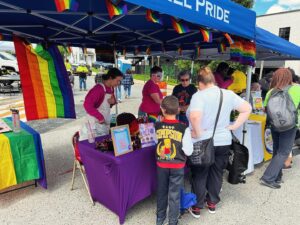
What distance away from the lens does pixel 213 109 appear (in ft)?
8.07

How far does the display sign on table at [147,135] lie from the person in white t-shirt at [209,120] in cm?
46

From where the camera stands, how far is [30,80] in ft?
12.7

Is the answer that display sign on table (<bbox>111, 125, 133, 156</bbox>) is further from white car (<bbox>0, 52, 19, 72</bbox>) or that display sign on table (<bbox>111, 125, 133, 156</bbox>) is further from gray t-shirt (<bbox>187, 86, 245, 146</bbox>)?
white car (<bbox>0, 52, 19, 72</bbox>)

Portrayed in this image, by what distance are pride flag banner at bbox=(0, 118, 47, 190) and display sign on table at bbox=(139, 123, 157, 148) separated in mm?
1465

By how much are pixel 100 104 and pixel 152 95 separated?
1.07 m

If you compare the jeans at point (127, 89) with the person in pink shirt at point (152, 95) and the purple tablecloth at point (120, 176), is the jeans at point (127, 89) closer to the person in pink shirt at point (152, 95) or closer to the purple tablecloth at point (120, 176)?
the person in pink shirt at point (152, 95)

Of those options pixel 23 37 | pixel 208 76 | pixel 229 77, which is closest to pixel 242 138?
pixel 229 77

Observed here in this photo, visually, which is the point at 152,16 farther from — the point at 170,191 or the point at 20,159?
the point at 20,159

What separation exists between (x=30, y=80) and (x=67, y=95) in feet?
2.22

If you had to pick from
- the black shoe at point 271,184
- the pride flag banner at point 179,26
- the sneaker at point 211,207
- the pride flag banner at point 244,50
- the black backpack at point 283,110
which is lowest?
the black shoe at point 271,184

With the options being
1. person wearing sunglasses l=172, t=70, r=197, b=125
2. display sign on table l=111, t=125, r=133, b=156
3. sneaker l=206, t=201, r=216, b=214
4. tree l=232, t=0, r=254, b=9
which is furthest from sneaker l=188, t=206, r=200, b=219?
tree l=232, t=0, r=254, b=9

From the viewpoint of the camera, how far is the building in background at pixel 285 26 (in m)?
20.2

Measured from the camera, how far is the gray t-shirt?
7.97 feet

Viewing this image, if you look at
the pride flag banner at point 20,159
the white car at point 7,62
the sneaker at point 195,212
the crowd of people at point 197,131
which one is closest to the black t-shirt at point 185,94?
the crowd of people at point 197,131
